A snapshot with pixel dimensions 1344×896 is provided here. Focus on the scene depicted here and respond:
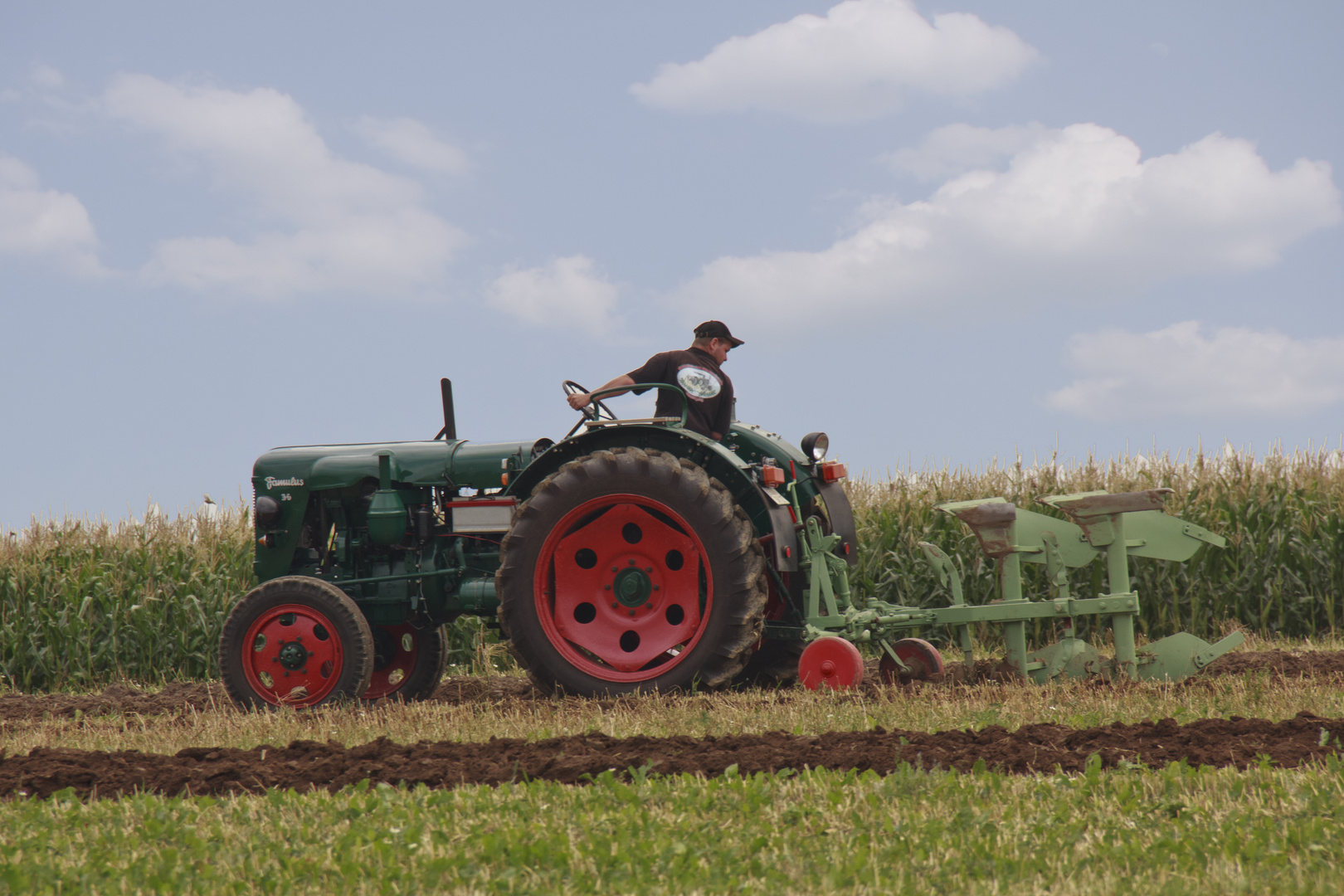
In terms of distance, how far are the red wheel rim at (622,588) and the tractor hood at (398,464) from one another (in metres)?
0.94

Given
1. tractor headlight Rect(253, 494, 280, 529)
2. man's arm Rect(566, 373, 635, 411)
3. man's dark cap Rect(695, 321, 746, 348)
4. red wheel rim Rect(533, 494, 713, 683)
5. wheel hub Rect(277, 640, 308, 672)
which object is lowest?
wheel hub Rect(277, 640, 308, 672)

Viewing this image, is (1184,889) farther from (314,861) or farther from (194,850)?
(194,850)

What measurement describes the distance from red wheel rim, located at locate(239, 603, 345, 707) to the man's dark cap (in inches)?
124

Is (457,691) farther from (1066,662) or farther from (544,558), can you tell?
(1066,662)

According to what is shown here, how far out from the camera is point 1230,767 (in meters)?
4.42

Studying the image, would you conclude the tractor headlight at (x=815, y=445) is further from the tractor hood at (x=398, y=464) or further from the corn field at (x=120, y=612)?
the corn field at (x=120, y=612)

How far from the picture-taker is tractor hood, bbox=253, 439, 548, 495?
7.92 m

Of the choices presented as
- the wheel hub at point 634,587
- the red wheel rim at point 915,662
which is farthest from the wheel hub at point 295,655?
the red wheel rim at point 915,662

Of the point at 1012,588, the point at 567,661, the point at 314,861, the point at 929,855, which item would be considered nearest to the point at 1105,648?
the point at 1012,588

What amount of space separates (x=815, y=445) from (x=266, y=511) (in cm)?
383

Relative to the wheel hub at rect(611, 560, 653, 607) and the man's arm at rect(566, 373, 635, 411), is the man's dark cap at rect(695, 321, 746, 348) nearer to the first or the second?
the man's arm at rect(566, 373, 635, 411)

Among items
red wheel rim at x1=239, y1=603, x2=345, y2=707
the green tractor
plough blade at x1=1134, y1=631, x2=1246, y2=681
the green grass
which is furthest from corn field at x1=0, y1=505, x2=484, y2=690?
the green grass

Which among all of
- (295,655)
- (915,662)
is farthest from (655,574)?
(295,655)

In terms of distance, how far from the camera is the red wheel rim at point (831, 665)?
6.53 m
